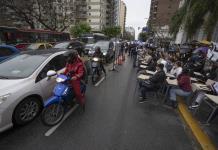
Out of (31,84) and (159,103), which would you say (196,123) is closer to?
(159,103)

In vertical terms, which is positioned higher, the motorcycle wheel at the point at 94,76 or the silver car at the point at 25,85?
the silver car at the point at 25,85

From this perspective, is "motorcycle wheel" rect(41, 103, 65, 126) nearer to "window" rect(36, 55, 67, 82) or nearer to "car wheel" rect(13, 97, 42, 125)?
"car wheel" rect(13, 97, 42, 125)

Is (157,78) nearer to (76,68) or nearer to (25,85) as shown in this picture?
(76,68)

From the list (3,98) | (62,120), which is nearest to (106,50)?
(62,120)

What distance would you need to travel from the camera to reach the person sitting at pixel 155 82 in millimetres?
5438

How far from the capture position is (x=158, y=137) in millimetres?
3707

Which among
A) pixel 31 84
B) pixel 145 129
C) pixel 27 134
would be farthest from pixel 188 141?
pixel 31 84

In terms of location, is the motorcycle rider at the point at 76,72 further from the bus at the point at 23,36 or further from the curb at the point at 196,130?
the bus at the point at 23,36

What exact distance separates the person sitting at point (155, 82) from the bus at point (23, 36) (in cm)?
1530

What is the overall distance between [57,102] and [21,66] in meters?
1.50

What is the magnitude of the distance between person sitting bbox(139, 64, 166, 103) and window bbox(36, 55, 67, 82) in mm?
Result: 2947

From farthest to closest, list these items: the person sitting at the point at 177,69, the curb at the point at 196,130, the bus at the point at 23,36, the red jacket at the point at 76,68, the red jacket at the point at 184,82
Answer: the bus at the point at 23,36 < the person sitting at the point at 177,69 < the red jacket at the point at 184,82 < the red jacket at the point at 76,68 < the curb at the point at 196,130

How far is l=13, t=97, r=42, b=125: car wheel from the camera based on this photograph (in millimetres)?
3581

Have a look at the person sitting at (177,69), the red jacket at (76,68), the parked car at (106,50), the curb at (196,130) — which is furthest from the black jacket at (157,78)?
the parked car at (106,50)
